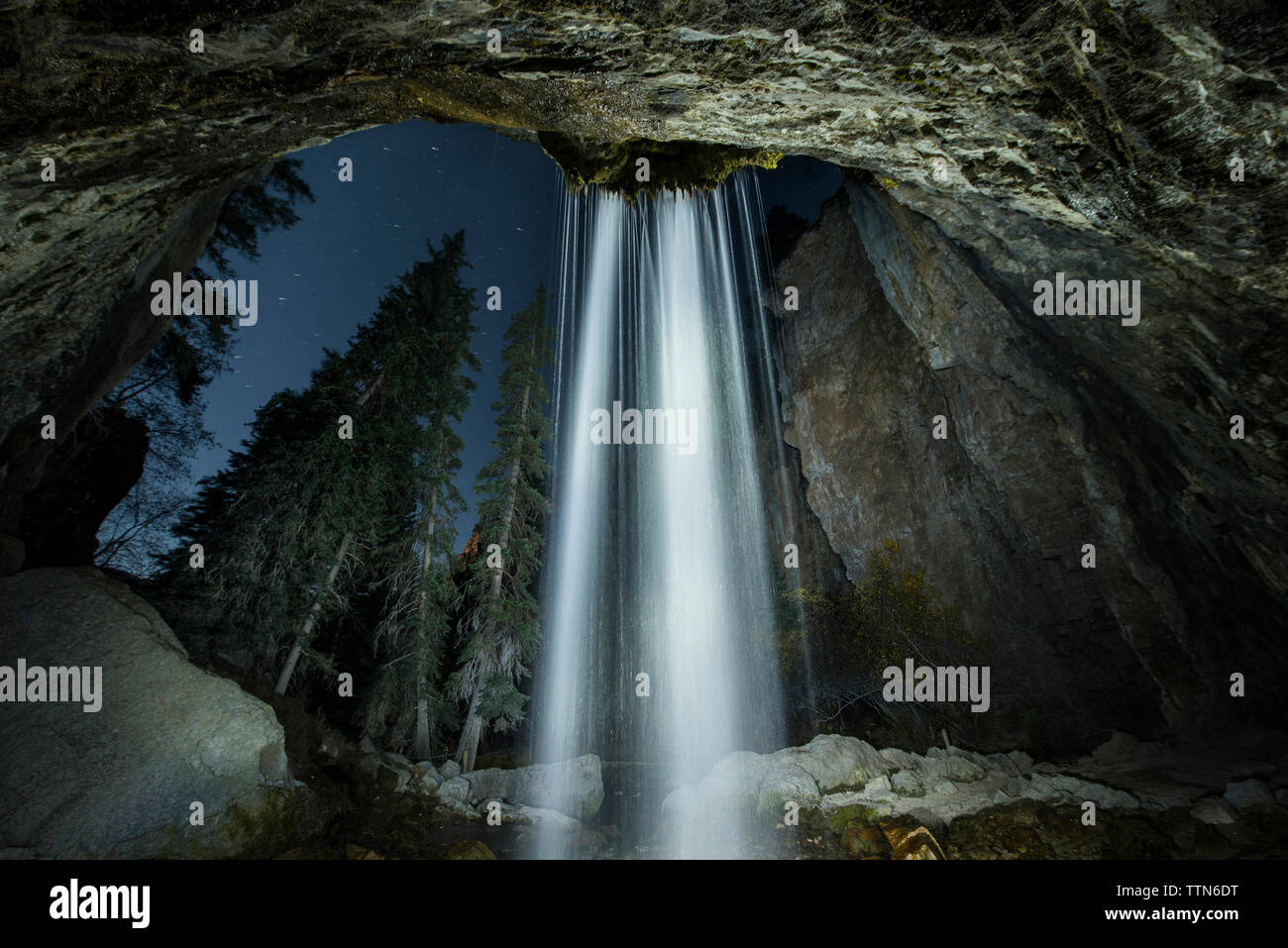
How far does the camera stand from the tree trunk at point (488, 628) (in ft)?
51.9

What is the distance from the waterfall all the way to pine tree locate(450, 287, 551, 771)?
3390 millimetres

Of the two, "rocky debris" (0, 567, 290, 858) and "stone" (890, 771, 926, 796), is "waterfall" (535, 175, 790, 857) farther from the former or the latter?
"rocky debris" (0, 567, 290, 858)

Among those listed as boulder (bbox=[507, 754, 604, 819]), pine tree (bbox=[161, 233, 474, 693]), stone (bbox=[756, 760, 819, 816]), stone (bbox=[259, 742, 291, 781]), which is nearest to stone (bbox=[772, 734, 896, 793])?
stone (bbox=[756, 760, 819, 816])

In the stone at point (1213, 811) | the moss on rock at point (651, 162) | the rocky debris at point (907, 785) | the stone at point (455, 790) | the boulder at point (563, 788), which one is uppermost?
the moss on rock at point (651, 162)

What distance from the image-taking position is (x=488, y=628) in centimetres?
1716

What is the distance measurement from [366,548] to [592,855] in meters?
11.0

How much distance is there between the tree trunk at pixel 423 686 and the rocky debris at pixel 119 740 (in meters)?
8.11

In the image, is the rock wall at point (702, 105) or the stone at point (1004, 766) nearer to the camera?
the rock wall at point (702, 105)

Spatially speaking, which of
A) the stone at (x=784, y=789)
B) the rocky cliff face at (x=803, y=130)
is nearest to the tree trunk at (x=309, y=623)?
the rocky cliff face at (x=803, y=130)

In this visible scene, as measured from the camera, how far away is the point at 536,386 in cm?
2073

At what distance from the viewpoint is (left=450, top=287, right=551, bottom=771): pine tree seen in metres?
16.5

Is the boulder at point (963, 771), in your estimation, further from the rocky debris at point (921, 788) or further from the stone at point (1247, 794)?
the stone at point (1247, 794)
